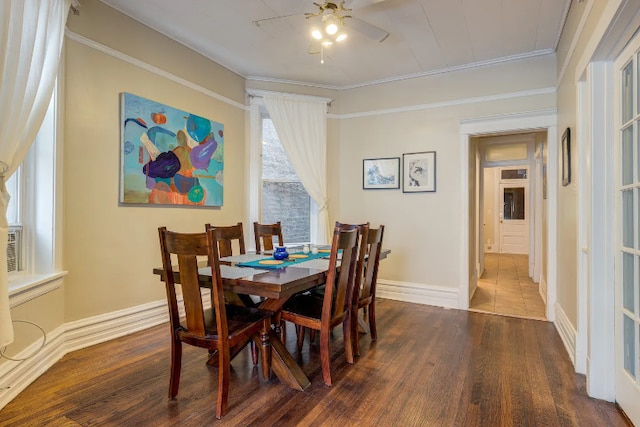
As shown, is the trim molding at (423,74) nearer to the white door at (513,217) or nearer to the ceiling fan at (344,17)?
the ceiling fan at (344,17)

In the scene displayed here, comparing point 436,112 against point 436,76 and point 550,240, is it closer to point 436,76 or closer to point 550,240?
point 436,76

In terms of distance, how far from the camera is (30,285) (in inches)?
84.1

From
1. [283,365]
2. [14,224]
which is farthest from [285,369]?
[14,224]

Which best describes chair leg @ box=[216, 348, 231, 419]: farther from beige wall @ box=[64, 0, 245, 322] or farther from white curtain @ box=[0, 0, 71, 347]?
beige wall @ box=[64, 0, 245, 322]

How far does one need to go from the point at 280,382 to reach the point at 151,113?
2.54m

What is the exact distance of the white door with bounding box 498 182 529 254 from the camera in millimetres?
9325

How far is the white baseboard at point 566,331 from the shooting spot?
2.49m

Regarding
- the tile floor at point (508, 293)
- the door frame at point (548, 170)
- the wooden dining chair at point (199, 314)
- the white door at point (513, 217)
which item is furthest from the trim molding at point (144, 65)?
the white door at point (513, 217)

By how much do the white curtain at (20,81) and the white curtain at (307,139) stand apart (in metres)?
2.37

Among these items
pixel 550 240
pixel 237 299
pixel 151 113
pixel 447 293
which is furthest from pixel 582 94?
pixel 151 113

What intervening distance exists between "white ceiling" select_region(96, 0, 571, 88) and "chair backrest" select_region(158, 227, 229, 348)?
1.92 metres

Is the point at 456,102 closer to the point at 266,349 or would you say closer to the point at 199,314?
the point at 266,349

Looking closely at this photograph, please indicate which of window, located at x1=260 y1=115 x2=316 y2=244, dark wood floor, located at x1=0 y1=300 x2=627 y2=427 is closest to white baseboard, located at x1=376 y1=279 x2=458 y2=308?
dark wood floor, located at x1=0 y1=300 x2=627 y2=427

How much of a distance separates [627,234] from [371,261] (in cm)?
158
